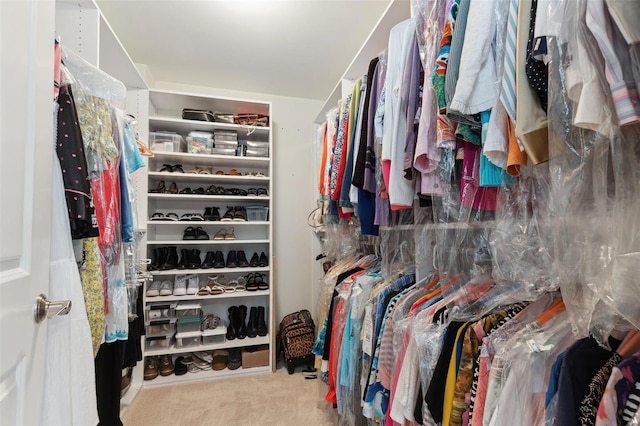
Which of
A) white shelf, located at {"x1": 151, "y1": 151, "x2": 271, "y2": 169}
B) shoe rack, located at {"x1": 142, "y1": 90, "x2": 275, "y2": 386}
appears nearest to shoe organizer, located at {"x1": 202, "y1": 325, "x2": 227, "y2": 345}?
shoe rack, located at {"x1": 142, "y1": 90, "x2": 275, "y2": 386}

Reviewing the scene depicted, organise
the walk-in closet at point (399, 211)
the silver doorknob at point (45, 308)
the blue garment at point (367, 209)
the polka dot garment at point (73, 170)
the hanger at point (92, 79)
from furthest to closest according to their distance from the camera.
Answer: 1. the blue garment at point (367, 209)
2. the hanger at point (92, 79)
3. the polka dot garment at point (73, 170)
4. the silver doorknob at point (45, 308)
5. the walk-in closet at point (399, 211)

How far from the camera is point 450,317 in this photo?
32.0 inches

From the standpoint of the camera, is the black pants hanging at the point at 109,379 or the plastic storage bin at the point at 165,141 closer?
the black pants hanging at the point at 109,379

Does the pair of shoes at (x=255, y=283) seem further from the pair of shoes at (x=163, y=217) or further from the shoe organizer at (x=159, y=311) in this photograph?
the pair of shoes at (x=163, y=217)

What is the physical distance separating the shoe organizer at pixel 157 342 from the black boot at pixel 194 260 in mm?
551

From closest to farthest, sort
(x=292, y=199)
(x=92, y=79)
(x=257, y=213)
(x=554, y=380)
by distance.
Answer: (x=554, y=380), (x=92, y=79), (x=257, y=213), (x=292, y=199)

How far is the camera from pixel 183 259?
2.35 meters

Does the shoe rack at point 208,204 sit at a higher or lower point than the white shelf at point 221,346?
higher

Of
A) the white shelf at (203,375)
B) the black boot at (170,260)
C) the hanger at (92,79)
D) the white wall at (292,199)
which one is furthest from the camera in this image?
the white wall at (292,199)

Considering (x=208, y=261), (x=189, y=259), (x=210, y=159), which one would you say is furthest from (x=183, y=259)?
(x=210, y=159)

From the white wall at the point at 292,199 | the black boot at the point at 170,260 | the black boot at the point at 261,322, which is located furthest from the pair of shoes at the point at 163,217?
the black boot at the point at 261,322

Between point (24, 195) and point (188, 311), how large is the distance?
74.7 inches

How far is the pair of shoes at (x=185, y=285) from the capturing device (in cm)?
224

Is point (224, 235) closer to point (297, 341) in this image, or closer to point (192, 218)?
point (192, 218)
